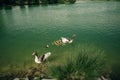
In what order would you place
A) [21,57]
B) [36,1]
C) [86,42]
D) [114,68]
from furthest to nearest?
1. [36,1]
2. [86,42]
3. [21,57]
4. [114,68]

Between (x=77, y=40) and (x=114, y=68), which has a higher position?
(x=114, y=68)

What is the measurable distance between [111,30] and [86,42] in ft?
20.8

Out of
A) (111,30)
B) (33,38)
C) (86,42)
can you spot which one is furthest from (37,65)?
(111,30)

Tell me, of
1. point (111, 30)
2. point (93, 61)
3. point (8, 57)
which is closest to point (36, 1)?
point (111, 30)

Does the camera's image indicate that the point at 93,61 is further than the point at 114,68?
No

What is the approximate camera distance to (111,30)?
22344 millimetres

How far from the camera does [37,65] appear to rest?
1170 cm

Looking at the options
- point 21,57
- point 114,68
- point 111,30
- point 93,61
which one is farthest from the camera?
point 111,30

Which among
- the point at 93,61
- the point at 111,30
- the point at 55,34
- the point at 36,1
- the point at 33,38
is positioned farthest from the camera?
the point at 36,1

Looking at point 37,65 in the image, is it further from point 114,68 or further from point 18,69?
point 114,68

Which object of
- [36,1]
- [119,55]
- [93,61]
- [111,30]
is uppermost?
[93,61]

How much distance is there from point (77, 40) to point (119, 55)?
5.20 metres

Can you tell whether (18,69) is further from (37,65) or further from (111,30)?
(111,30)

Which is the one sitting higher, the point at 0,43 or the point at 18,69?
the point at 18,69
